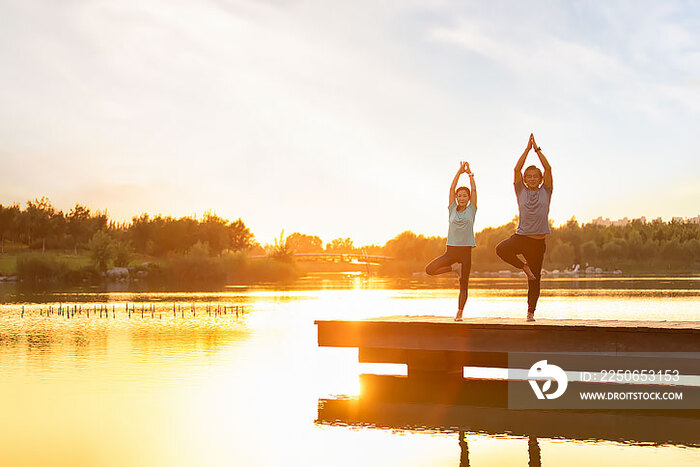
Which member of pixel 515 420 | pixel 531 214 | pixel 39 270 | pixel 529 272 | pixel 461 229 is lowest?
pixel 515 420

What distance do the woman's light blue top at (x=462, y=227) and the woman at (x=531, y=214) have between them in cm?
83

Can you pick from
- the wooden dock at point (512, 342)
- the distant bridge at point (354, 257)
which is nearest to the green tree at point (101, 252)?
the distant bridge at point (354, 257)

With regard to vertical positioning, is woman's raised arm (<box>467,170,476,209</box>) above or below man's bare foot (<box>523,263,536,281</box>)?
above

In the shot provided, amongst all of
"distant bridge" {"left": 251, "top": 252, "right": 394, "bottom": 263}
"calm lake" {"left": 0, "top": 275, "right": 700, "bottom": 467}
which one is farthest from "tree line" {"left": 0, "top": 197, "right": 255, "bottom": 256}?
"calm lake" {"left": 0, "top": 275, "right": 700, "bottom": 467}

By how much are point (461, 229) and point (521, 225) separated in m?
1.38

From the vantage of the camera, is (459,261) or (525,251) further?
(459,261)

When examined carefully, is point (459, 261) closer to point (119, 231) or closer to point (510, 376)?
point (510, 376)

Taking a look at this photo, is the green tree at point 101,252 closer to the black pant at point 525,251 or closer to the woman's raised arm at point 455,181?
the woman's raised arm at point 455,181

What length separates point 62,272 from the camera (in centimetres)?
10469

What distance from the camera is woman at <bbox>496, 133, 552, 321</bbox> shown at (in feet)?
55.4

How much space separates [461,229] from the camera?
17953 mm

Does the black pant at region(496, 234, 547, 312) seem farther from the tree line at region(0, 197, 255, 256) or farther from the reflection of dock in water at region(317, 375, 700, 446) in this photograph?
the tree line at region(0, 197, 255, 256)

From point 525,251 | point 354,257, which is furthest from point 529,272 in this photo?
point 354,257

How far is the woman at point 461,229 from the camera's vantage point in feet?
58.9
